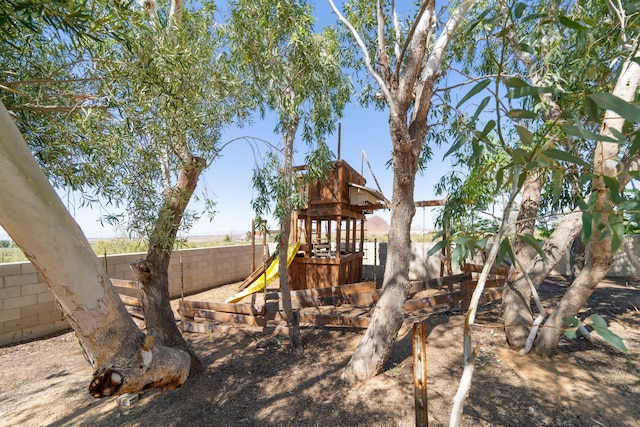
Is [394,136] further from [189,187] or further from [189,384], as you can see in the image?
[189,384]

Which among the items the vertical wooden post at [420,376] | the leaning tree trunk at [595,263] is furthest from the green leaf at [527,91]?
the leaning tree trunk at [595,263]

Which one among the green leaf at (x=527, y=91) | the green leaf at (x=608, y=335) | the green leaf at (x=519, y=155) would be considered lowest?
the green leaf at (x=608, y=335)

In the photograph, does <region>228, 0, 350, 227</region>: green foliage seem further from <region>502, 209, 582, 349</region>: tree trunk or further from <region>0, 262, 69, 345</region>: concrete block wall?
<region>0, 262, 69, 345</region>: concrete block wall

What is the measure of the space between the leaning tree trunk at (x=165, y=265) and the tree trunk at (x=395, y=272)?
2.18 m

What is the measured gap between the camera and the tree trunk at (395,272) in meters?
3.57

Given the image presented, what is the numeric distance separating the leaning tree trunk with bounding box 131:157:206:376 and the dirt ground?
74cm

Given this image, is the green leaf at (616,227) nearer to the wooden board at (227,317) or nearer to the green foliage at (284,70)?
the green foliage at (284,70)

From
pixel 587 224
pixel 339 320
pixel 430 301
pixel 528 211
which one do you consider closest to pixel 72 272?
pixel 587 224

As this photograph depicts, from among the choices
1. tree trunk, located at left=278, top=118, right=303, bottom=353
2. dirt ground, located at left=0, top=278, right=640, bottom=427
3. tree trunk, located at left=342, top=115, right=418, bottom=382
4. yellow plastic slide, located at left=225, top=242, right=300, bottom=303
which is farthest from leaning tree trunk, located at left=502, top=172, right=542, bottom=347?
yellow plastic slide, located at left=225, top=242, right=300, bottom=303

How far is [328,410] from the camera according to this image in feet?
10.3

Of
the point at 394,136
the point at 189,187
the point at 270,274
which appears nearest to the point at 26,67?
the point at 189,187

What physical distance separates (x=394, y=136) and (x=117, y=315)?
318 centimetres

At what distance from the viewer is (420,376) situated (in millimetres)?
1387

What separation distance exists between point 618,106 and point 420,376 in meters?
1.26
